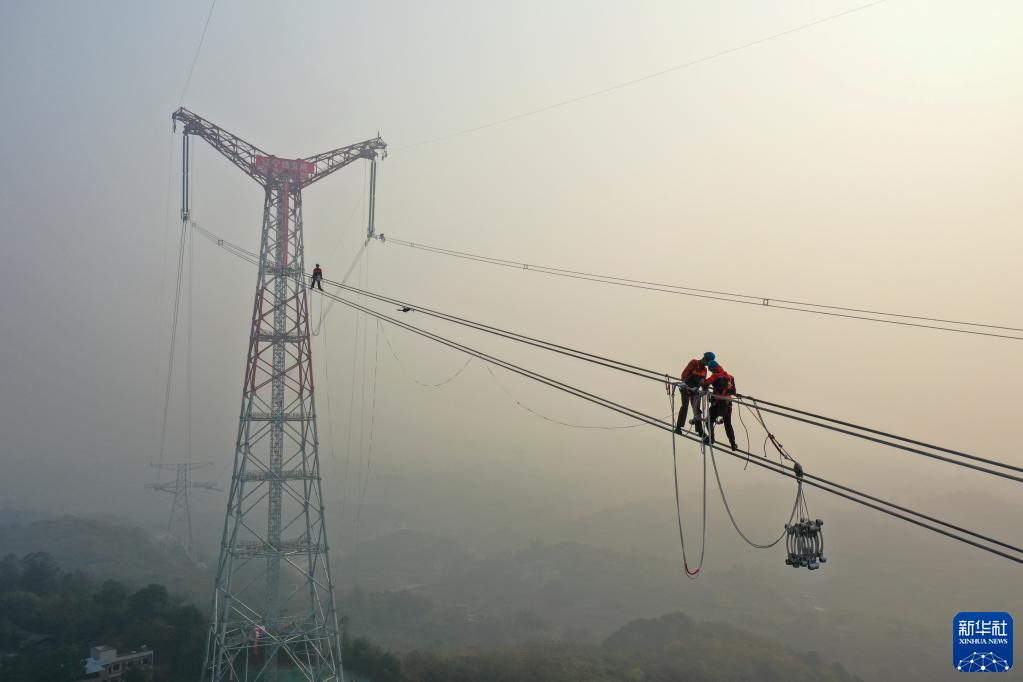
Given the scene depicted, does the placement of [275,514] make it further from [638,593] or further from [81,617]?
[638,593]

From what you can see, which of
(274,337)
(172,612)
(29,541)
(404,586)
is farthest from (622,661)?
(29,541)

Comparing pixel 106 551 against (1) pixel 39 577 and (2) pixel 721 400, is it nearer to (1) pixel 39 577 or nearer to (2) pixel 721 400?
(1) pixel 39 577

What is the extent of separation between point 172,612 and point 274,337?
135ft

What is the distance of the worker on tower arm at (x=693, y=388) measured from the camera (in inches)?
485

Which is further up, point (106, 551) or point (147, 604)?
point (147, 604)

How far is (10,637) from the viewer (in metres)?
61.6

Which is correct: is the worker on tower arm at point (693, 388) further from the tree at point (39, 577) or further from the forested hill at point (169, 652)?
the tree at point (39, 577)

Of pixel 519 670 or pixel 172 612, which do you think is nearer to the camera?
pixel 172 612

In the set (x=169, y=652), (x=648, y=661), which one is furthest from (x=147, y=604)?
(x=648, y=661)

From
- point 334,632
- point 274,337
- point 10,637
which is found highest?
point 274,337

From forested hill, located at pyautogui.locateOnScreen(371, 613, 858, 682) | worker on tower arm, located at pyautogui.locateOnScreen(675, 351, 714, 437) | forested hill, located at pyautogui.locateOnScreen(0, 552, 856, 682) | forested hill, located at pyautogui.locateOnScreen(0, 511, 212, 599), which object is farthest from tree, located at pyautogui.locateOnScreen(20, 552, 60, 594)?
worker on tower arm, located at pyautogui.locateOnScreen(675, 351, 714, 437)

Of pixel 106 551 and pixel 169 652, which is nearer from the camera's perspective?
pixel 169 652

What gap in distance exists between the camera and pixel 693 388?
1233cm

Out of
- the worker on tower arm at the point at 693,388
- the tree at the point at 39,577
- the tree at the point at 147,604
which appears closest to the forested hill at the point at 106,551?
the tree at the point at 39,577
